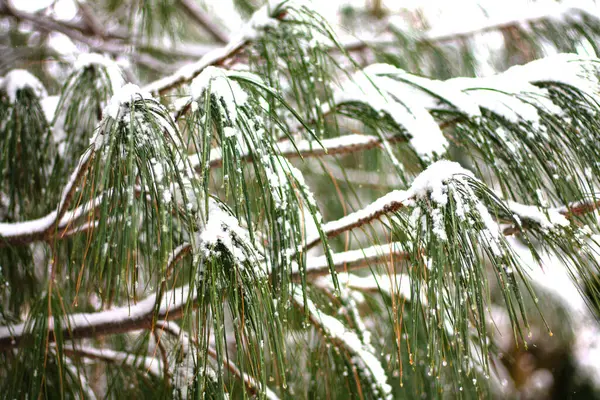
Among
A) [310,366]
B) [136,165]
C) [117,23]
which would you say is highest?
[117,23]

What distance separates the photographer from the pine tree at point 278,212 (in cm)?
47

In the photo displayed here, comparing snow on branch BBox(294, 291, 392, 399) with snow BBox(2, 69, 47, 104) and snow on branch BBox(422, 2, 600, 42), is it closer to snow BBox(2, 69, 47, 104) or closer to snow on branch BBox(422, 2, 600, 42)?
Answer: snow BBox(2, 69, 47, 104)

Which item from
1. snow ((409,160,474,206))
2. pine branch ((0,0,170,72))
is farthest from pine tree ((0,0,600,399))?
pine branch ((0,0,170,72))

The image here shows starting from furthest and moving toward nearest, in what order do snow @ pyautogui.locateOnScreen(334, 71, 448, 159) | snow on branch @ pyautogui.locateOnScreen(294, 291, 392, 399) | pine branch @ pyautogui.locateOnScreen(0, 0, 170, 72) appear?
pine branch @ pyautogui.locateOnScreen(0, 0, 170, 72), snow on branch @ pyautogui.locateOnScreen(294, 291, 392, 399), snow @ pyautogui.locateOnScreen(334, 71, 448, 159)

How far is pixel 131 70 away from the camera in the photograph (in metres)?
1.47

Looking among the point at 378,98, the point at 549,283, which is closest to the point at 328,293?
the point at 378,98

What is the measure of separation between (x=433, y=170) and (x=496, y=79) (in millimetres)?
243

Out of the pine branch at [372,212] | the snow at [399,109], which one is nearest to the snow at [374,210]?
the pine branch at [372,212]

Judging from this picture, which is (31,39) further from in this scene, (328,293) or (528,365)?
(528,365)

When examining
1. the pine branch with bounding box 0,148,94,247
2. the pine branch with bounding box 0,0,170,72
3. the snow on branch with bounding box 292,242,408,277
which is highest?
the pine branch with bounding box 0,0,170,72

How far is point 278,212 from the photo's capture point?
504 millimetres

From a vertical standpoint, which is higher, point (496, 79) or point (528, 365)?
point (496, 79)

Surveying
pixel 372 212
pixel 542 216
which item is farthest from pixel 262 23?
pixel 542 216

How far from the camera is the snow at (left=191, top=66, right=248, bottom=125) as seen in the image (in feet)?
1.62
